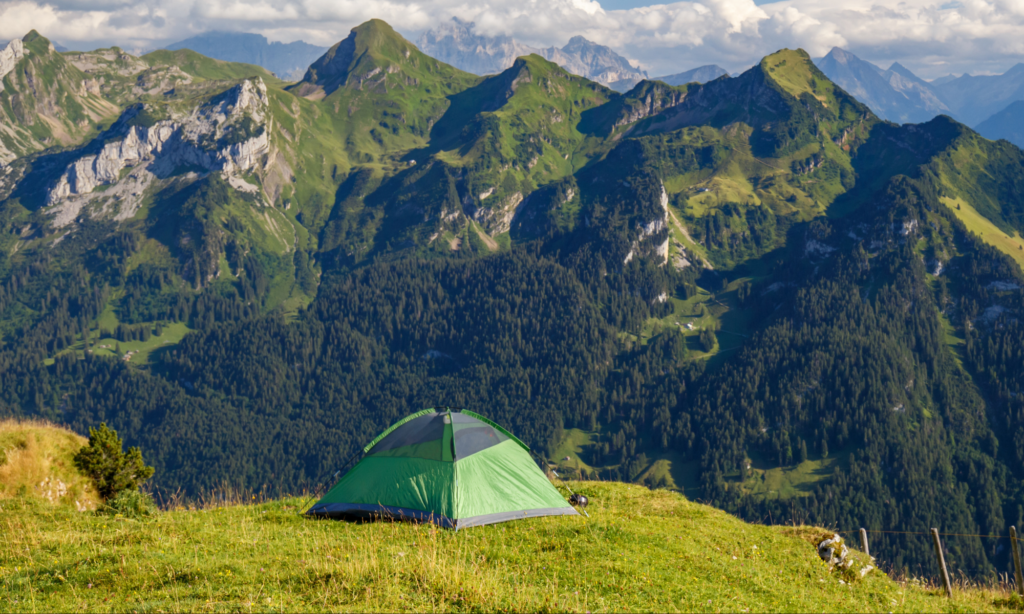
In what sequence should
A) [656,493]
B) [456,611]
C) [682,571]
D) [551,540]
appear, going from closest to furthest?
[456,611] → [682,571] → [551,540] → [656,493]

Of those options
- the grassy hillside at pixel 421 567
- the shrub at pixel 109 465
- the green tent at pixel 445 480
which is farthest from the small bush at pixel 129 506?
the green tent at pixel 445 480

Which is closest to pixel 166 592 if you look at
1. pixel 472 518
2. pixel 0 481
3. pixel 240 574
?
pixel 240 574

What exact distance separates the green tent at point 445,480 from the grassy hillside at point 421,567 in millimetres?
1274

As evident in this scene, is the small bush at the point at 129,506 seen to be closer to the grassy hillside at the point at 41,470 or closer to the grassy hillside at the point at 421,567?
the grassy hillside at the point at 421,567

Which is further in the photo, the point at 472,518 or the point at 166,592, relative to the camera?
the point at 472,518

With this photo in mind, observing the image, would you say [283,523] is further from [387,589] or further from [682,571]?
[682,571]

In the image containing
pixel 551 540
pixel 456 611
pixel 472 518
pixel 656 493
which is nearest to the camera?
pixel 456 611

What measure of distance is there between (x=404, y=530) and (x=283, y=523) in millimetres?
5203

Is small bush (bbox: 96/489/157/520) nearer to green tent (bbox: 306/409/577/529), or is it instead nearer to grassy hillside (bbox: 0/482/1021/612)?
grassy hillside (bbox: 0/482/1021/612)

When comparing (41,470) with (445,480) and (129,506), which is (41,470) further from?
(445,480)

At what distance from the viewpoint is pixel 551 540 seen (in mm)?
21891

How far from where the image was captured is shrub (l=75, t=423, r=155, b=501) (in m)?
30.5

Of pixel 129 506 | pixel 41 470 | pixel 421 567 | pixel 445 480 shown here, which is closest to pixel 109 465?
pixel 41 470

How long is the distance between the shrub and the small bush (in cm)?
174
